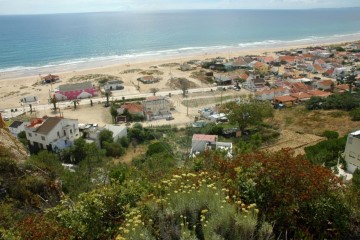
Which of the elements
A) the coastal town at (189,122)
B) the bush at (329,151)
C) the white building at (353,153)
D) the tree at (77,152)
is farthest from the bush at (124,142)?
the white building at (353,153)

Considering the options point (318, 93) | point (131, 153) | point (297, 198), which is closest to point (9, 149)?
point (297, 198)

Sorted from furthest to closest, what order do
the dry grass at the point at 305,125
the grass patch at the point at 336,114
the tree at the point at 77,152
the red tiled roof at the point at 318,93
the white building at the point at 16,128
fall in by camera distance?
the red tiled roof at the point at 318,93 → the grass patch at the point at 336,114 → the white building at the point at 16,128 → the dry grass at the point at 305,125 → the tree at the point at 77,152

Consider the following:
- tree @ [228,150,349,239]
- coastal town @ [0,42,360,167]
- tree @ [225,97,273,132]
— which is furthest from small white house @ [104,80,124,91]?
tree @ [228,150,349,239]

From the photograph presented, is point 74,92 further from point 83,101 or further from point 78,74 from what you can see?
point 78,74

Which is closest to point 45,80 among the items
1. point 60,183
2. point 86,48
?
point 86,48

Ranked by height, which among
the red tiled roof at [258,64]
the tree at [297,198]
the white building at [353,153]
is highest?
the tree at [297,198]

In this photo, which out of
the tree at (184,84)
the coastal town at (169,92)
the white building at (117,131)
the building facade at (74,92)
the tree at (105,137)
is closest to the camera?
the tree at (105,137)

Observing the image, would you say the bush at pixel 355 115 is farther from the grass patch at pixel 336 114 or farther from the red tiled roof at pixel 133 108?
the red tiled roof at pixel 133 108
